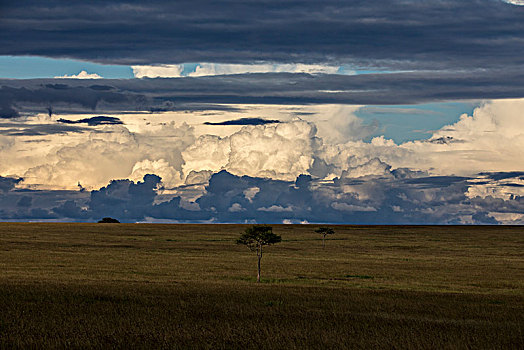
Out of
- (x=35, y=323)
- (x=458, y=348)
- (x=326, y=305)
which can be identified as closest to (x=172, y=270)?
(x=326, y=305)

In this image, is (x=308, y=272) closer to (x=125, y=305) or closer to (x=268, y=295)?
(x=268, y=295)

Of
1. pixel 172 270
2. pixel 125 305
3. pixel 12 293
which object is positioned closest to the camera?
pixel 125 305

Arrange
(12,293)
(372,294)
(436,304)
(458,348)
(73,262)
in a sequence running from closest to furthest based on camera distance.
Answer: (458,348), (12,293), (436,304), (372,294), (73,262)

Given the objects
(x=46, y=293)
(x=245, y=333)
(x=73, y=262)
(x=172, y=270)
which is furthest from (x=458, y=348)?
(x=73, y=262)

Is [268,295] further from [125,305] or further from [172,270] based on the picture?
[172,270]


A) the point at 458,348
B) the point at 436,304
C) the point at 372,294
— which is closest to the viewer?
the point at 458,348

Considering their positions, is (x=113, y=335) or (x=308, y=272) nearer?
(x=113, y=335)

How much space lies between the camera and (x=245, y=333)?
21.7 metres

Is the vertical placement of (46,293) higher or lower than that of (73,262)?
higher

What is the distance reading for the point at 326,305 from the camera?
31875mm

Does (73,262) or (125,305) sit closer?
(125,305)

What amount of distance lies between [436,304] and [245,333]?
627 inches

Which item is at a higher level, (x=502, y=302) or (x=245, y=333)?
(x=245, y=333)

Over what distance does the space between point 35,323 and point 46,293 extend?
9528mm
